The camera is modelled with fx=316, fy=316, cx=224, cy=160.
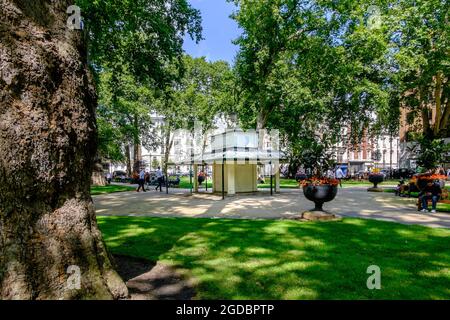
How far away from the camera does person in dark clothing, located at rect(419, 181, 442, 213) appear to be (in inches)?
471

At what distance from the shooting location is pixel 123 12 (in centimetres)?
1564

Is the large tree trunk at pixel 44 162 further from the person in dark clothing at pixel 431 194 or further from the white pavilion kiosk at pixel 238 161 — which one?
the white pavilion kiosk at pixel 238 161

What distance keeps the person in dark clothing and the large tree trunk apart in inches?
480

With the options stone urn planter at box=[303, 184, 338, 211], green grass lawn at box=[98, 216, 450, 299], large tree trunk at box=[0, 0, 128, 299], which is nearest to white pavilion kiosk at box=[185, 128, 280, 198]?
stone urn planter at box=[303, 184, 338, 211]

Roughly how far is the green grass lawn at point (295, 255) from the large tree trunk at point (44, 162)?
66.7 inches

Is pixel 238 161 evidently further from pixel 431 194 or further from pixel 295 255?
pixel 295 255

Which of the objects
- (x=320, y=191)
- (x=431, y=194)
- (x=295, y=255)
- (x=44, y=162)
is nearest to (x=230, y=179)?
(x=320, y=191)

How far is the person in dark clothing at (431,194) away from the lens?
1197 cm

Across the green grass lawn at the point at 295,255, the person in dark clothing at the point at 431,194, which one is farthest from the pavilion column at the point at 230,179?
the person in dark clothing at the point at 431,194

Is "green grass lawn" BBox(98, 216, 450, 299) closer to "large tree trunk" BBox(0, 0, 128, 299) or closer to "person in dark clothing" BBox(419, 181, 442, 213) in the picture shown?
"large tree trunk" BBox(0, 0, 128, 299)

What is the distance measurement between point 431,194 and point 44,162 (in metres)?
13.2

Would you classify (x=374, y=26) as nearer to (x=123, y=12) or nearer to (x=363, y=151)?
(x=123, y=12)
